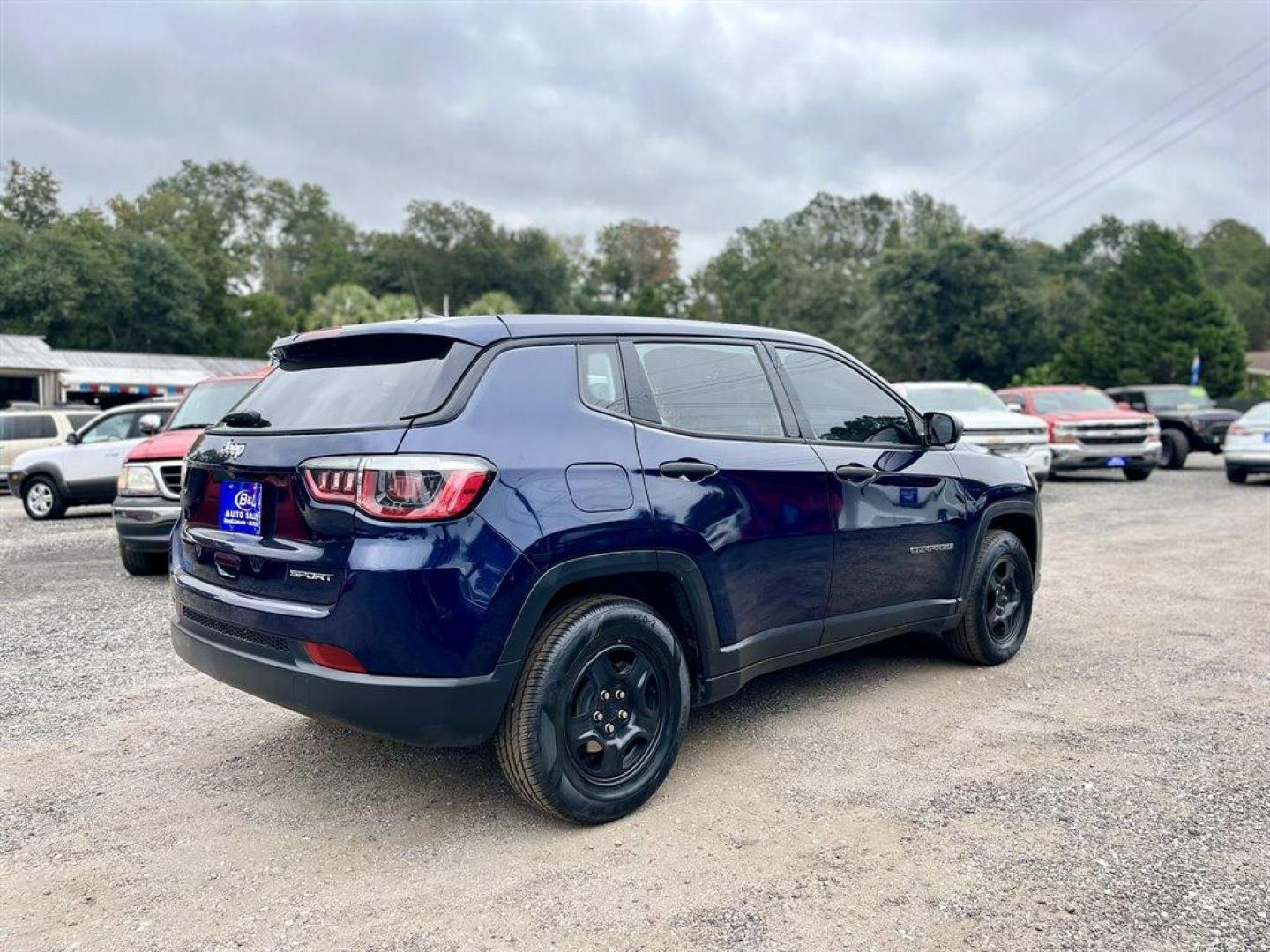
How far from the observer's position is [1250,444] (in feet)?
50.8

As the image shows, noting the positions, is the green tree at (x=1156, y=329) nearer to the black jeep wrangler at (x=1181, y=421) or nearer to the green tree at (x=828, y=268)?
the green tree at (x=828, y=268)

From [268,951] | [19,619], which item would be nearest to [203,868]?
[268,951]

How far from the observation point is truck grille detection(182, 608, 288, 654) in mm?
3309

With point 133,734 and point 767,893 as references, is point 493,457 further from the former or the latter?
point 133,734

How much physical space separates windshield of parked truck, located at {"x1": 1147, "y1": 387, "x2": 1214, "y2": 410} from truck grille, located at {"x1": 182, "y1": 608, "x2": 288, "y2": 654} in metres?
20.7

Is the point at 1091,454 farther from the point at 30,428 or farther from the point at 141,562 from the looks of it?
the point at 30,428

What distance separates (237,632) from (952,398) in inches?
511

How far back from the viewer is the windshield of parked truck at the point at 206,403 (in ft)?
30.4

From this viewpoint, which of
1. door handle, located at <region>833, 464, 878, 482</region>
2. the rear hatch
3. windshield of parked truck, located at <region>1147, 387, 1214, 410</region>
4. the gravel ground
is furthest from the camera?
windshield of parked truck, located at <region>1147, 387, 1214, 410</region>

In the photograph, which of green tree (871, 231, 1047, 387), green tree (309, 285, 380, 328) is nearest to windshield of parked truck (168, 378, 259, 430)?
green tree (309, 285, 380, 328)

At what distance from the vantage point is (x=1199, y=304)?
36531 mm

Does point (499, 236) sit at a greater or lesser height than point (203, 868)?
greater

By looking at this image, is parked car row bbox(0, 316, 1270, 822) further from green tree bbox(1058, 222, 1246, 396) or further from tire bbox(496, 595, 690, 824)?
green tree bbox(1058, 222, 1246, 396)

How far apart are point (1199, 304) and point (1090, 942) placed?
40.0 m
